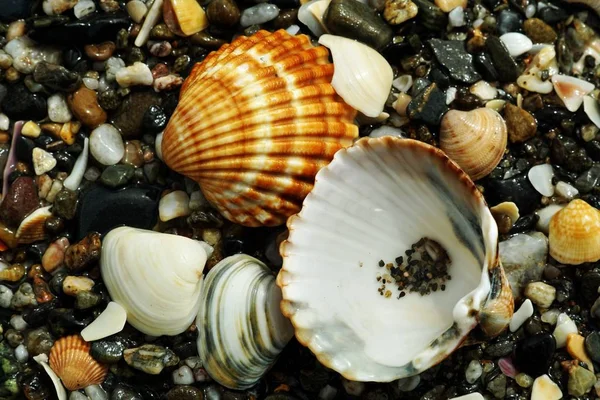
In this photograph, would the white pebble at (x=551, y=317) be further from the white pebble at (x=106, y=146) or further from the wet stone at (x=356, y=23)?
the white pebble at (x=106, y=146)

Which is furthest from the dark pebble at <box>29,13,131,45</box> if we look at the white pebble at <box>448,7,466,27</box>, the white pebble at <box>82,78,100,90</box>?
the white pebble at <box>448,7,466,27</box>

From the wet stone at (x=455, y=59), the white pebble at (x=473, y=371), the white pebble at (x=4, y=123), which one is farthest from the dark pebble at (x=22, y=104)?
the white pebble at (x=473, y=371)

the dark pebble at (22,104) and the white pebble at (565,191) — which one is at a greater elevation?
the dark pebble at (22,104)

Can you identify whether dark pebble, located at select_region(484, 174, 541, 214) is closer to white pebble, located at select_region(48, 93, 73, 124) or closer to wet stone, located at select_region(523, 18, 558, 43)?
wet stone, located at select_region(523, 18, 558, 43)

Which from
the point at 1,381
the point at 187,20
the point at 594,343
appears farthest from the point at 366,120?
the point at 1,381

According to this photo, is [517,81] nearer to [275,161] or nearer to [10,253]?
[275,161]

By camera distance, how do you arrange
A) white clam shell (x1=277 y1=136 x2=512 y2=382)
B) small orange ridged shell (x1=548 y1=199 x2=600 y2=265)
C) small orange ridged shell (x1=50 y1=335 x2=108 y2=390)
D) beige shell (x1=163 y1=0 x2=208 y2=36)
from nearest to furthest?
white clam shell (x1=277 y1=136 x2=512 y2=382) < small orange ridged shell (x1=548 y1=199 x2=600 y2=265) < small orange ridged shell (x1=50 y1=335 x2=108 y2=390) < beige shell (x1=163 y1=0 x2=208 y2=36)

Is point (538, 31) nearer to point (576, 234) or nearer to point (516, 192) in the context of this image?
point (516, 192)
